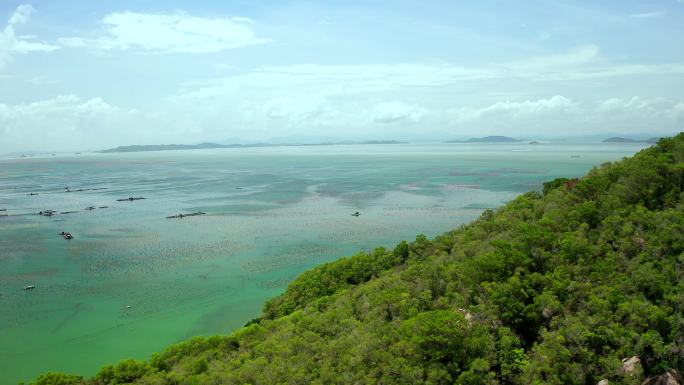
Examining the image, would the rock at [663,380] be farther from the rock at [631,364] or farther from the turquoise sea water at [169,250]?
the turquoise sea water at [169,250]

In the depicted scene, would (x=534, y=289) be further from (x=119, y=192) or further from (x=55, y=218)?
(x=119, y=192)

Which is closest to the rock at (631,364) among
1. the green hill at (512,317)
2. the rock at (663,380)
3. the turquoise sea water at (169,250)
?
the green hill at (512,317)

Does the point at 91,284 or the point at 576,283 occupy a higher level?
the point at 576,283

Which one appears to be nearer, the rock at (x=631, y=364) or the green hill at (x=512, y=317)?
the rock at (x=631, y=364)

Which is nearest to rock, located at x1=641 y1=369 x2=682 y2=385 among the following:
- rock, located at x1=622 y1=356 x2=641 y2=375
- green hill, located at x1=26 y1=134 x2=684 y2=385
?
green hill, located at x1=26 y1=134 x2=684 y2=385

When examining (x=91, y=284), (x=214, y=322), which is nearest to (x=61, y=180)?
(x=91, y=284)

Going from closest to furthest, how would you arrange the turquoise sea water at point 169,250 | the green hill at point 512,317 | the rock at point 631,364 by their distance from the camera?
1. the rock at point 631,364
2. the green hill at point 512,317
3. the turquoise sea water at point 169,250
